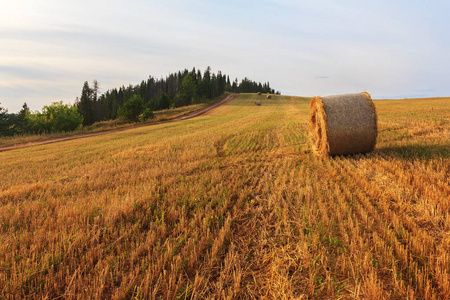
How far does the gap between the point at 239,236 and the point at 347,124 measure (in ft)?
23.0

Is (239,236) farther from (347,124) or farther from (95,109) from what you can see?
(95,109)

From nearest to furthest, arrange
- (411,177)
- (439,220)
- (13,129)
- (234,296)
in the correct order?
(234,296)
(439,220)
(411,177)
(13,129)

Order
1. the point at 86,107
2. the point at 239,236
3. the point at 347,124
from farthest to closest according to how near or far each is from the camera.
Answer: the point at 86,107 < the point at 347,124 < the point at 239,236

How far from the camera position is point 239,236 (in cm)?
388

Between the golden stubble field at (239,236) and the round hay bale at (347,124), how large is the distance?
5.46ft

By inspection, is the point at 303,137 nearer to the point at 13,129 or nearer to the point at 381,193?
the point at 381,193

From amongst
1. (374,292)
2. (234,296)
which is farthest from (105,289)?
(374,292)

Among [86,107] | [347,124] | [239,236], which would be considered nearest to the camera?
[239,236]

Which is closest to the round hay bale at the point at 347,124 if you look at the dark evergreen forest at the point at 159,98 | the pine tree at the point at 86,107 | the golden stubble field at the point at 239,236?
the golden stubble field at the point at 239,236

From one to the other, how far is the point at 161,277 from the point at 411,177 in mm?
6512

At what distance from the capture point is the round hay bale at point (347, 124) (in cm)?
851

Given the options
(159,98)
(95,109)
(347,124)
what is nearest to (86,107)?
(95,109)

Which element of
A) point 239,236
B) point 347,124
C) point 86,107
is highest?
point 86,107

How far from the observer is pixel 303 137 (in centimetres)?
1381
